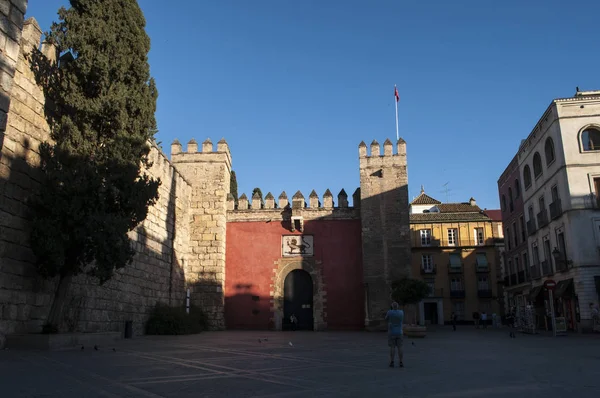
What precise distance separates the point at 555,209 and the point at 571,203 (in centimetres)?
128

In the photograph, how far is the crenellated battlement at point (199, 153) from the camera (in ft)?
70.8

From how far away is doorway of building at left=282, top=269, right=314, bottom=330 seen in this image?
21000 millimetres

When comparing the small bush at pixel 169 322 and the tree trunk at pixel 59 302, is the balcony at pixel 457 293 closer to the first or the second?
the small bush at pixel 169 322

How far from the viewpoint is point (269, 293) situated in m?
21.2

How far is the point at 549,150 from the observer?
871 inches

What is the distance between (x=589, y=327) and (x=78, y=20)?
Result: 1990 cm

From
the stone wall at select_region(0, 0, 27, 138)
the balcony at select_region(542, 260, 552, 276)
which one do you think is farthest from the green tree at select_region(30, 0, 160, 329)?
the balcony at select_region(542, 260, 552, 276)

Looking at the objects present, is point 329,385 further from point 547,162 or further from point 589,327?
point 547,162

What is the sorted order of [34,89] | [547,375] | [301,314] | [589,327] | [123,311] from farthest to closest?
[301,314] → [589,327] → [123,311] → [34,89] → [547,375]

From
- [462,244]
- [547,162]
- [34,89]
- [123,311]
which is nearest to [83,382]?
[34,89]

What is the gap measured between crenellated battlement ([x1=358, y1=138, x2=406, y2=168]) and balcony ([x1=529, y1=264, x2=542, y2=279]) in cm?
928

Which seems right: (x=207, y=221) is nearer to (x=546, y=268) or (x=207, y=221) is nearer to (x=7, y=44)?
(x=7, y=44)

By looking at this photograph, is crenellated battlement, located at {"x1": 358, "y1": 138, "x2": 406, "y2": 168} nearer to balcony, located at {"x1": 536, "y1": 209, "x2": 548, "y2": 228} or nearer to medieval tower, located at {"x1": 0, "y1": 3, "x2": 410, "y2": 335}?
medieval tower, located at {"x1": 0, "y1": 3, "x2": 410, "y2": 335}

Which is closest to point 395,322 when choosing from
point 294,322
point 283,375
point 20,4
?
point 283,375
